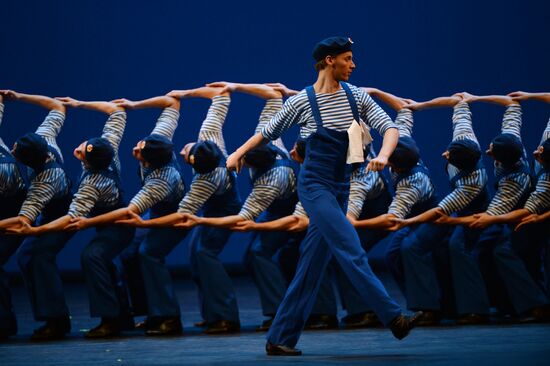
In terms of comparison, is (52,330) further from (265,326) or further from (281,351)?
(281,351)

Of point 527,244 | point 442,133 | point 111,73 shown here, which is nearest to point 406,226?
point 527,244

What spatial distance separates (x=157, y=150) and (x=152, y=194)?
0.28 metres

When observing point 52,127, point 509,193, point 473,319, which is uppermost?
point 52,127

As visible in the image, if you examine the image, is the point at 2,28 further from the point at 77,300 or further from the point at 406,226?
the point at 406,226

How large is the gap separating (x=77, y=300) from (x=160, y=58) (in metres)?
2.38

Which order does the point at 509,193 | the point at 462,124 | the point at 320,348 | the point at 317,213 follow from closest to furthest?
the point at 317,213 < the point at 320,348 < the point at 509,193 < the point at 462,124

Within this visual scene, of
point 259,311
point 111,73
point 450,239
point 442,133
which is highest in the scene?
point 111,73

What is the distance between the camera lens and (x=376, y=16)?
Result: 10250 millimetres

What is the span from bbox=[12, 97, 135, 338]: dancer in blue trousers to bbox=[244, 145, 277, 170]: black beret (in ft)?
2.86

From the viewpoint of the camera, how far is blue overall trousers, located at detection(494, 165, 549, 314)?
23.0 feet

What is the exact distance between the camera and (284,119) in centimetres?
562

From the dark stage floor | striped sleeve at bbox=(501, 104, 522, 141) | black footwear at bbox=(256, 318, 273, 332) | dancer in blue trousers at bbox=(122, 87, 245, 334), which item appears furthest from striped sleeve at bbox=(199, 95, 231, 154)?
striped sleeve at bbox=(501, 104, 522, 141)

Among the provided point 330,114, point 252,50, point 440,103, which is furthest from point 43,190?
point 252,50

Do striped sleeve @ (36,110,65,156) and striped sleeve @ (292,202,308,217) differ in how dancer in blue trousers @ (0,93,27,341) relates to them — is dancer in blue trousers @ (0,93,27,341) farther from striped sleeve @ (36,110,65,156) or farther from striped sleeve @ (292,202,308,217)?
striped sleeve @ (292,202,308,217)
